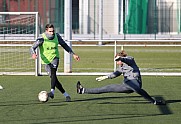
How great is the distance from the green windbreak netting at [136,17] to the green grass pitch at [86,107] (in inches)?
1064

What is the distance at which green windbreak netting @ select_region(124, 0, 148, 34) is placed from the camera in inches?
1734

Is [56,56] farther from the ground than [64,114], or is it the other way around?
[56,56]

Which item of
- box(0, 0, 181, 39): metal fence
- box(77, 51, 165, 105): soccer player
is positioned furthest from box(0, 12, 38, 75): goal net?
box(0, 0, 181, 39): metal fence

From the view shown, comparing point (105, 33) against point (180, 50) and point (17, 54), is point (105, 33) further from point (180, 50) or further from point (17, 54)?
point (17, 54)

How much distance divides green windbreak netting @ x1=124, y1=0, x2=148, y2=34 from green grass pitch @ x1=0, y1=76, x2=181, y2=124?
27.0 metres

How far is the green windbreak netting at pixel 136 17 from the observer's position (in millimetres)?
44031

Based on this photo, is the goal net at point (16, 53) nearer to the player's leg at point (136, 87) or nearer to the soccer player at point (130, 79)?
the soccer player at point (130, 79)

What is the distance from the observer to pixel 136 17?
146 ft

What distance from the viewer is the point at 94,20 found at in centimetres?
4466

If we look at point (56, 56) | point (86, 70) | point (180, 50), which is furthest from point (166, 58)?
point (56, 56)

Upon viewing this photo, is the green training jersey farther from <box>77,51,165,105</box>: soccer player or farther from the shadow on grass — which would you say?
<box>77,51,165,105</box>: soccer player

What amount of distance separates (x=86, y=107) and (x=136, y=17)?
3238 cm

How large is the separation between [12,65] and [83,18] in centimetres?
2189

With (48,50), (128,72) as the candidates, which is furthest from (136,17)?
(128,72)
